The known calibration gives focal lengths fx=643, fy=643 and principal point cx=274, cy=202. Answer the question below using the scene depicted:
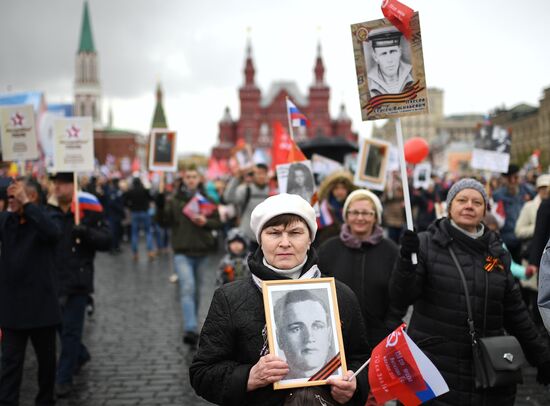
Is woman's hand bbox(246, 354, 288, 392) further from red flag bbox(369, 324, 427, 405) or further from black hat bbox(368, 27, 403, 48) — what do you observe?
black hat bbox(368, 27, 403, 48)

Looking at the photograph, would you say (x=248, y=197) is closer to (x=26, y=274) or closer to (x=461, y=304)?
(x=26, y=274)

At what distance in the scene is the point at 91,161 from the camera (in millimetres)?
7297

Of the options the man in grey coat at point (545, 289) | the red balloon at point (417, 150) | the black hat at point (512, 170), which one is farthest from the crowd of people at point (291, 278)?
the red balloon at point (417, 150)

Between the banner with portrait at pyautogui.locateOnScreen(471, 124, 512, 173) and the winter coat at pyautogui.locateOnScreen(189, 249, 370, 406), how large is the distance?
763cm

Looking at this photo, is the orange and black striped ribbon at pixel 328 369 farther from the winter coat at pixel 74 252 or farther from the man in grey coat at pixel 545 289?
the winter coat at pixel 74 252

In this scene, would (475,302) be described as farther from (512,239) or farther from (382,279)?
(512,239)

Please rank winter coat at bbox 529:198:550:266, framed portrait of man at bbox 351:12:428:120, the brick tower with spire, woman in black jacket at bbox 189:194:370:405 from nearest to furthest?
woman in black jacket at bbox 189:194:370:405
framed portrait of man at bbox 351:12:428:120
winter coat at bbox 529:198:550:266
the brick tower with spire

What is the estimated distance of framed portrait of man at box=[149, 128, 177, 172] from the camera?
30.1ft

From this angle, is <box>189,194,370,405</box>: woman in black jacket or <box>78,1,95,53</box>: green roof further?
<box>78,1,95,53</box>: green roof

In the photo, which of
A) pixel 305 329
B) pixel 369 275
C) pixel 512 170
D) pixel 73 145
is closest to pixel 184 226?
pixel 73 145

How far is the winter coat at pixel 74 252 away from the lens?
604 cm

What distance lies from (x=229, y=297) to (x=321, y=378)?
0.49m

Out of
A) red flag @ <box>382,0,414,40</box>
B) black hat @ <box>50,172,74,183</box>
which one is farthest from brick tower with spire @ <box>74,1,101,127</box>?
red flag @ <box>382,0,414,40</box>

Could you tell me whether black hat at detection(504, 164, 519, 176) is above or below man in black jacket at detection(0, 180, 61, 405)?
above
